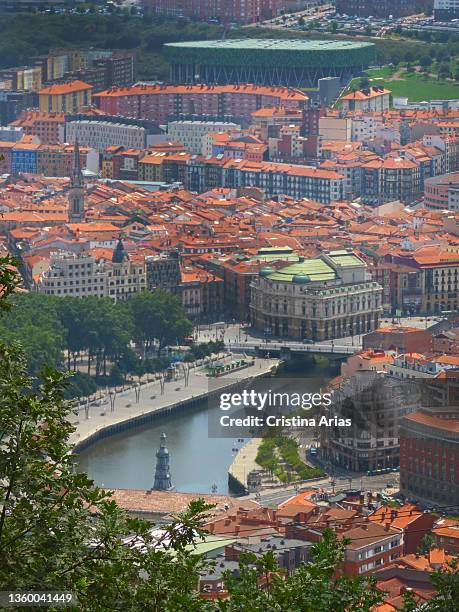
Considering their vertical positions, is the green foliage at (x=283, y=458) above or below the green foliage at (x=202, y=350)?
above

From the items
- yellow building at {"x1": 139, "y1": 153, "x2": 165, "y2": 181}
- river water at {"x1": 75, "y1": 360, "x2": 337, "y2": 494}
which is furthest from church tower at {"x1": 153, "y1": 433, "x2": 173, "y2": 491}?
yellow building at {"x1": 139, "y1": 153, "x2": 165, "y2": 181}

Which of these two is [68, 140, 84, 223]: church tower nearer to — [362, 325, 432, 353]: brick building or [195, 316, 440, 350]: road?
[195, 316, 440, 350]: road

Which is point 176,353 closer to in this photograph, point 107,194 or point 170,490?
point 170,490

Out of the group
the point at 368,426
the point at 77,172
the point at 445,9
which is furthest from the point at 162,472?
the point at 445,9

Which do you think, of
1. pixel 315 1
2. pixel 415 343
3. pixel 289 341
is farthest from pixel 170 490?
pixel 315 1

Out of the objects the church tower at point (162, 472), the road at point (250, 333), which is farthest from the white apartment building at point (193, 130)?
the church tower at point (162, 472)

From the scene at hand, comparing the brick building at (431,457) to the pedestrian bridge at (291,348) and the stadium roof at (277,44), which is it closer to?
the pedestrian bridge at (291,348)
